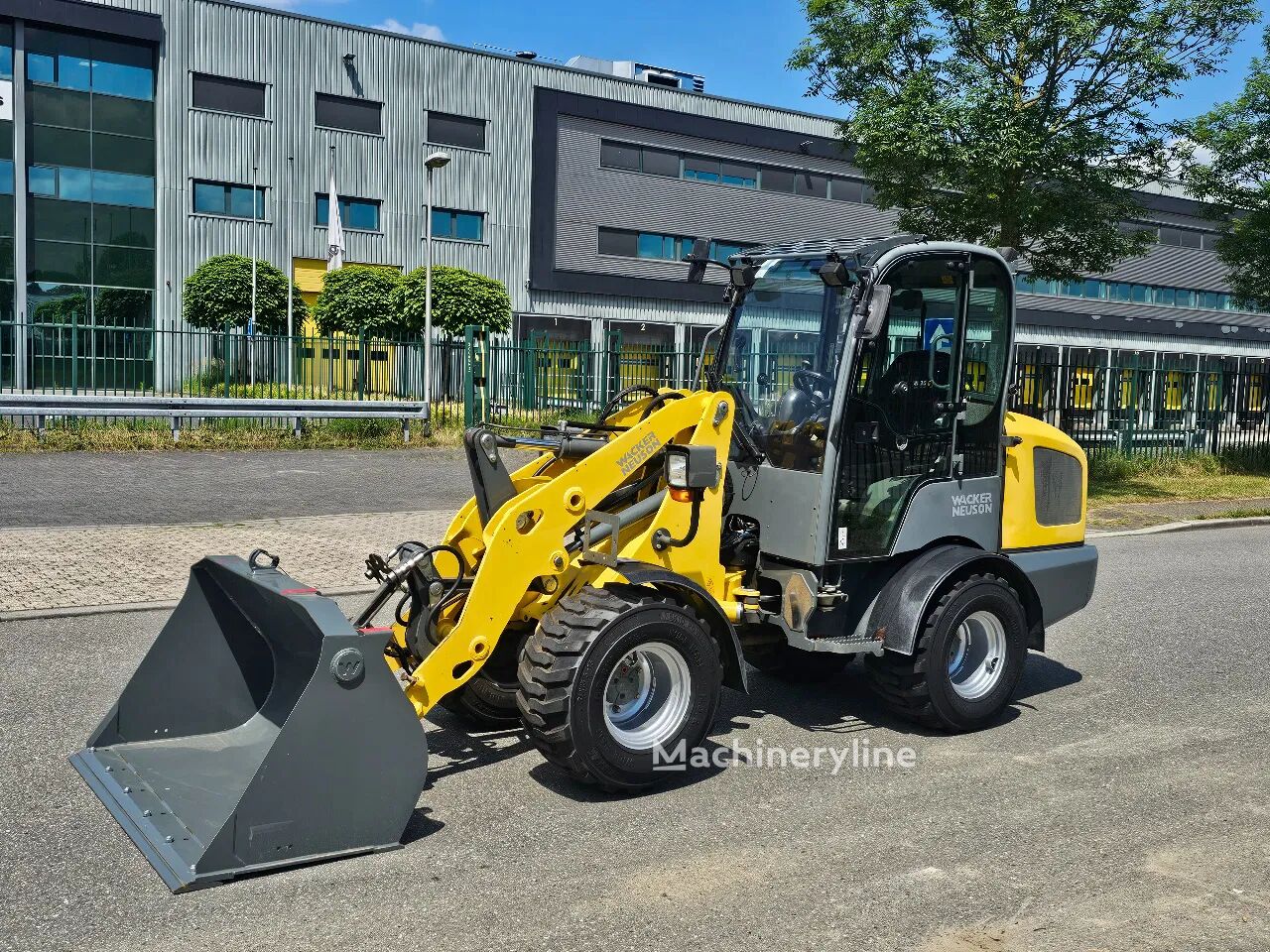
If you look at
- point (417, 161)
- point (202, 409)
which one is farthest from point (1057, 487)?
point (417, 161)

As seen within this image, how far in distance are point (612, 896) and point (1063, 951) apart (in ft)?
4.85

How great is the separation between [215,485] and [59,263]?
2280cm

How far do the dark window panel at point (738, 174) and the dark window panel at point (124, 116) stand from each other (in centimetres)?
1930

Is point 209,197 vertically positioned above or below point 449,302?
above

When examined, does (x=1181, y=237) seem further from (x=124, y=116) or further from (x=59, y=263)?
(x=59, y=263)

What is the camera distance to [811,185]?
45.9 metres

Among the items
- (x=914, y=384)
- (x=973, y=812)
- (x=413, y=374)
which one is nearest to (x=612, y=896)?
(x=973, y=812)

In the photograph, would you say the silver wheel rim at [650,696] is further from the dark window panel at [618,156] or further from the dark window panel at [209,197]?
the dark window panel at [618,156]

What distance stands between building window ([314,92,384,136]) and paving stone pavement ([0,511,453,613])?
27.3 meters

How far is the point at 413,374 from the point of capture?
21.7 meters

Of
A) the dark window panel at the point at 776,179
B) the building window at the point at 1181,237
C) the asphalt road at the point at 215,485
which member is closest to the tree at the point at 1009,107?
the asphalt road at the point at 215,485

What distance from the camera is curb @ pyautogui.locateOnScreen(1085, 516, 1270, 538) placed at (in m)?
13.8

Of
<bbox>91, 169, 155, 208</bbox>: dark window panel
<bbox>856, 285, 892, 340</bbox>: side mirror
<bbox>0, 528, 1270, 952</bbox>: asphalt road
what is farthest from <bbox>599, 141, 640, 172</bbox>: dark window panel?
<bbox>856, 285, 892, 340</bbox>: side mirror

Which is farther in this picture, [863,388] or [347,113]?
[347,113]
